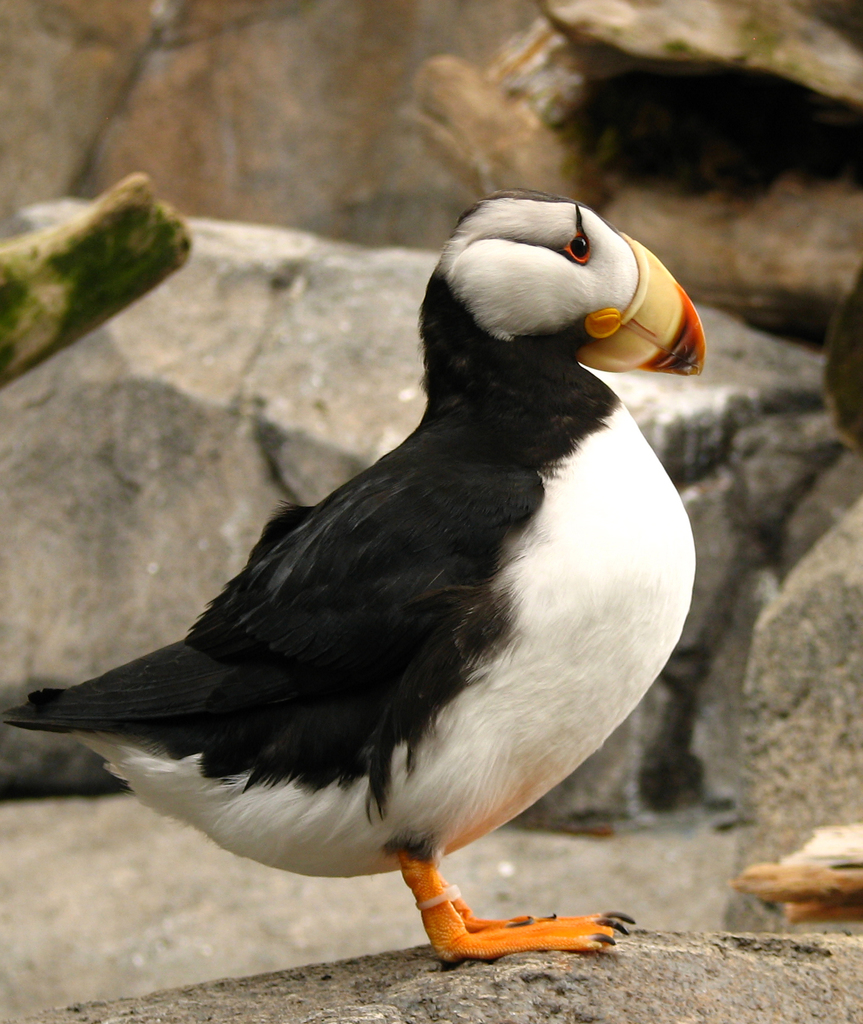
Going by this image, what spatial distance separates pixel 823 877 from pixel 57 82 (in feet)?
29.2

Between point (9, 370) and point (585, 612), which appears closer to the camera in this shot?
point (585, 612)

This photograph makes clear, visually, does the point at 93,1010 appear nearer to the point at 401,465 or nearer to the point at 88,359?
the point at 401,465

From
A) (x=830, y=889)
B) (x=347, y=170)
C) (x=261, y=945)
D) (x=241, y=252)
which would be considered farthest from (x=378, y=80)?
(x=830, y=889)

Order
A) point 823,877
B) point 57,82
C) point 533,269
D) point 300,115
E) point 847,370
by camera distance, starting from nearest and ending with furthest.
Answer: point 533,269 < point 823,877 < point 847,370 < point 57,82 < point 300,115

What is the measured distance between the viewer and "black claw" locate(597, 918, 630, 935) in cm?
201

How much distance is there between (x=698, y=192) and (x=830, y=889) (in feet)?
12.4

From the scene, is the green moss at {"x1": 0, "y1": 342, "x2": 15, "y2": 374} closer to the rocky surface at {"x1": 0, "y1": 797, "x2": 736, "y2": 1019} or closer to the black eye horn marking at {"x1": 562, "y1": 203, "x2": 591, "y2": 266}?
the black eye horn marking at {"x1": 562, "y1": 203, "x2": 591, "y2": 266}

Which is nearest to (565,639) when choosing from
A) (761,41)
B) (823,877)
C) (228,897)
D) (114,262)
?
(823,877)

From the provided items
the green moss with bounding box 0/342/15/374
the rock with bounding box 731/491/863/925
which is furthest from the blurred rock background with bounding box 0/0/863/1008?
the green moss with bounding box 0/342/15/374

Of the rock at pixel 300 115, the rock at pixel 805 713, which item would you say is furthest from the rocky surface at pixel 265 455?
the rock at pixel 300 115

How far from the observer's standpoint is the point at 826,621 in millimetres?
3266

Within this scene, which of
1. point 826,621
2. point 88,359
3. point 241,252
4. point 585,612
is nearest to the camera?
point 585,612

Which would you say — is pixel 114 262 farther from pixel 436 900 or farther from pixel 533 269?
pixel 436 900

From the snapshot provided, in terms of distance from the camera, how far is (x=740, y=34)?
4.84 meters
